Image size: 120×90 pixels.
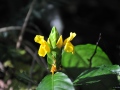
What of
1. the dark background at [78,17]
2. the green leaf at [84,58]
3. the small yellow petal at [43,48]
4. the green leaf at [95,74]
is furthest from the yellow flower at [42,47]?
the dark background at [78,17]

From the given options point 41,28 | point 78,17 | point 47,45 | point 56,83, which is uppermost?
point 78,17

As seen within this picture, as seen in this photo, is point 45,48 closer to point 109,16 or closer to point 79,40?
point 79,40

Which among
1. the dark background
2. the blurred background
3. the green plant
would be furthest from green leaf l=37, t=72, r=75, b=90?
the dark background

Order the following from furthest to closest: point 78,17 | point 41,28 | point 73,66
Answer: point 78,17, point 41,28, point 73,66

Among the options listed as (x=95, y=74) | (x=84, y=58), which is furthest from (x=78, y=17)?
(x=95, y=74)

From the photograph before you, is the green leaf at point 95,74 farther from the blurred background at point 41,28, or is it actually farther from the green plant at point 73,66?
the blurred background at point 41,28

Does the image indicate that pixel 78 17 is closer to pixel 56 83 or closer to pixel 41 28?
pixel 41 28
